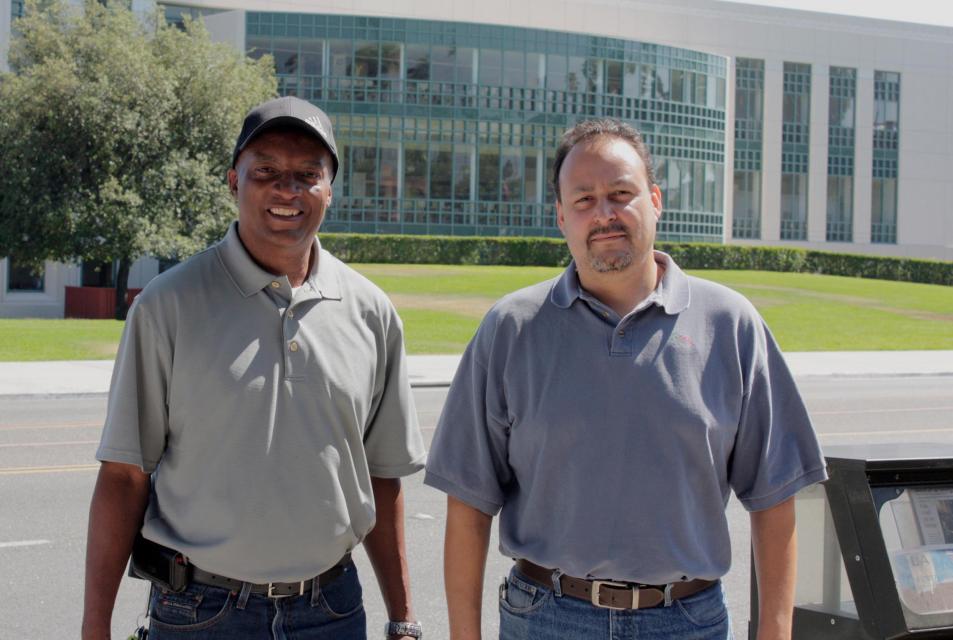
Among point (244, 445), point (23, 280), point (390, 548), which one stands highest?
point (23, 280)

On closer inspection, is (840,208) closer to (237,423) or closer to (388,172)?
(388,172)

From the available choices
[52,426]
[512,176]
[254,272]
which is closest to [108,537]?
[254,272]

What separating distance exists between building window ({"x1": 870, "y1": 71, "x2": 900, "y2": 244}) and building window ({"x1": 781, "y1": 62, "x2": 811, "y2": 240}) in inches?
180

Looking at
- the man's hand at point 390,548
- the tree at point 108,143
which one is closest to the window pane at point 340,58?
the tree at point 108,143

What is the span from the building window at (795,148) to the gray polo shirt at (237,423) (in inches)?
2386

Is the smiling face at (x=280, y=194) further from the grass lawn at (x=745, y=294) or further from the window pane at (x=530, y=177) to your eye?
the window pane at (x=530, y=177)

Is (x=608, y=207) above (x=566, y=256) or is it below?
below

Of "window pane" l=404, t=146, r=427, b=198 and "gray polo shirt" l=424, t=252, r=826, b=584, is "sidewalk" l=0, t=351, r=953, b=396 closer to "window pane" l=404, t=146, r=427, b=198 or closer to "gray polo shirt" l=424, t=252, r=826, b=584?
"gray polo shirt" l=424, t=252, r=826, b=584

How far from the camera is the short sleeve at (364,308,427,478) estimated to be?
3.19m

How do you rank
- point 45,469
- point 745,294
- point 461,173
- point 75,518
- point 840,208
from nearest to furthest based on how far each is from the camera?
1. point 75,518
2. point 45,469
3. point 745,294
4. point 461,173
5. point 840,208

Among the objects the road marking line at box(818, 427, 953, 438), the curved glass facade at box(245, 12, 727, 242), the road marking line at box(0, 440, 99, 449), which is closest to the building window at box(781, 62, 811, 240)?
the curved glass facade at box(245, 12, 727, 242)

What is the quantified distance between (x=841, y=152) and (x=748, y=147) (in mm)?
5888

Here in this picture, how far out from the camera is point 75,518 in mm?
8242

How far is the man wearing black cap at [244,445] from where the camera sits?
2826 mm
